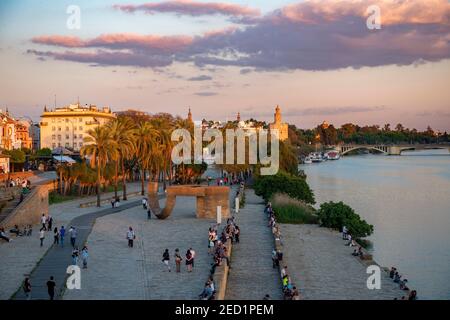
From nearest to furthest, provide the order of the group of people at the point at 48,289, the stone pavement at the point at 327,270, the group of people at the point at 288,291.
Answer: the group of people at the point at 48,289 < the group of people at the point at 288,291 < the stone pavement at the point at 327,270

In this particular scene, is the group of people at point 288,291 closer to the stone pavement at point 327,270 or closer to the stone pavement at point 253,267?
the stone pavement at point 253,267

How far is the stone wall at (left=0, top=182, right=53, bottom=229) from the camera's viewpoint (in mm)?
33688

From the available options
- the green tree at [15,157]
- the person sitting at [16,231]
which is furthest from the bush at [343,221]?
the green tree at [15,157]

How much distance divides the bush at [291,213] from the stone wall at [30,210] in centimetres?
1634

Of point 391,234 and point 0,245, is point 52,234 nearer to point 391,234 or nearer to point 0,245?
point 0,245

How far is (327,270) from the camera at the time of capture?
93.5ft

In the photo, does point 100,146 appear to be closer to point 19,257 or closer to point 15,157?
point 15,157

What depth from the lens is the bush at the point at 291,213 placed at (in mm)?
44875

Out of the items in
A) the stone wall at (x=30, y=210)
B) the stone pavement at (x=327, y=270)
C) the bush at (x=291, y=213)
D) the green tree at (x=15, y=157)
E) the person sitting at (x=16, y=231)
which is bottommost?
the stone pavement at (x=327, y=270)

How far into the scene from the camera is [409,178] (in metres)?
104

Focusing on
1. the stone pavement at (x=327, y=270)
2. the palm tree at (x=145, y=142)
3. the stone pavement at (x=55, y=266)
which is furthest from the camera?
the palm tree at (x=145, y=142)

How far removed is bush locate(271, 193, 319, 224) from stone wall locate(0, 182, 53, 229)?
16344mm

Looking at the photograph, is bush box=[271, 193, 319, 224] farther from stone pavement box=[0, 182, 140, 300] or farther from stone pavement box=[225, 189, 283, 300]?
stone pavement box=[0, 182, 140, 300]

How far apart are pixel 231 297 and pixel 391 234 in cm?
2505
